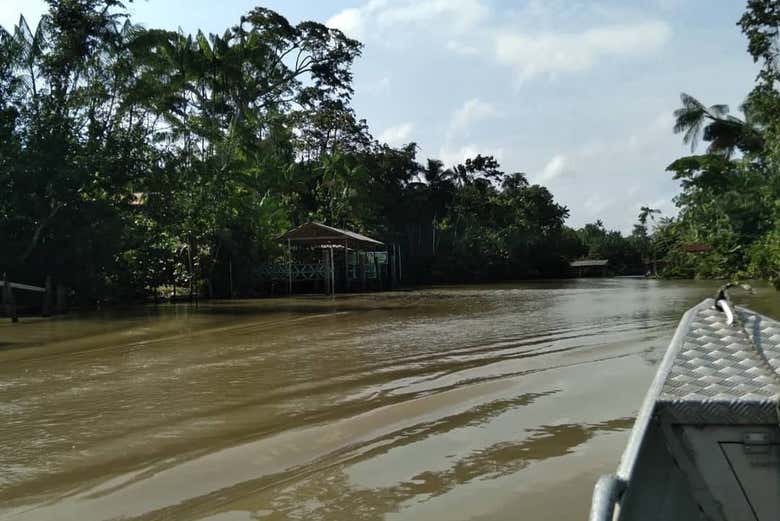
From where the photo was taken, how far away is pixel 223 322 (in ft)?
45.5

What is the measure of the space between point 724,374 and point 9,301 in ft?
52.2

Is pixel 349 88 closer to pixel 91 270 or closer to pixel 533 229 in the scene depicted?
pixel 533 229

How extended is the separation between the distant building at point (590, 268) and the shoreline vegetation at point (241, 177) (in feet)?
22.4

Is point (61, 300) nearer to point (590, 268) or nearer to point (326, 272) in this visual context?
point (326, 272)

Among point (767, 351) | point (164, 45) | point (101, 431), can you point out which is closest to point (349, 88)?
point (164, 45)

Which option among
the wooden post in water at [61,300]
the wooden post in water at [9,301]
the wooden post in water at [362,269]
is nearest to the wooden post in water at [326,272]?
the wooden post in water at [362,269]

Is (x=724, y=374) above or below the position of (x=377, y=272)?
below

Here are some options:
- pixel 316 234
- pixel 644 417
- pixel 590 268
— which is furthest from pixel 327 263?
pixel 590 268

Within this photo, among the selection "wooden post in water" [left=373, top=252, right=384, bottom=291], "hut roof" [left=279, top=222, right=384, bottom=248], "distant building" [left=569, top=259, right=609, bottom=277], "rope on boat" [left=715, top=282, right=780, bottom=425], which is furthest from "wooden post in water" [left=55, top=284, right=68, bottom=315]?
"distant building" [left=569, top=259, right=609, bottom=277]

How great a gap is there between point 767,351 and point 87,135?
63.6 feet

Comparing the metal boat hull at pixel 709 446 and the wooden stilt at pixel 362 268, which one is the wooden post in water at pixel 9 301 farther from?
the wooden stilt at pixel 362 268

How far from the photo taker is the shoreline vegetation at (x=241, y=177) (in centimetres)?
1816

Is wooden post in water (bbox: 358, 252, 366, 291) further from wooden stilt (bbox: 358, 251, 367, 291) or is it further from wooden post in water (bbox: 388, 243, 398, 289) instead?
wooden post in water (bbox: 388, 243, 398, 289)

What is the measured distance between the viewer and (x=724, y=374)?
2541 millimetres
